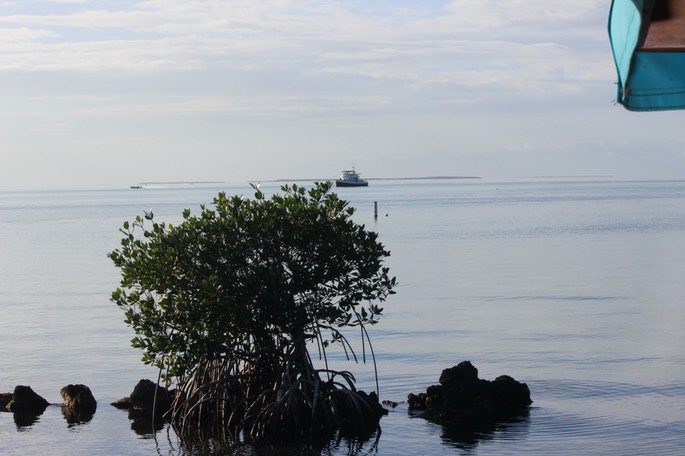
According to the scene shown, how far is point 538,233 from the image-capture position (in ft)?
248

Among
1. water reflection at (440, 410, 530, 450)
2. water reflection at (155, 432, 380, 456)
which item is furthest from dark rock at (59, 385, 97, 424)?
water reflection at (440, 410, 530, 450)

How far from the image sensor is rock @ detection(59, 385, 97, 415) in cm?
1916

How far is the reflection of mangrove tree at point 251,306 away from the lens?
15961 millimetres

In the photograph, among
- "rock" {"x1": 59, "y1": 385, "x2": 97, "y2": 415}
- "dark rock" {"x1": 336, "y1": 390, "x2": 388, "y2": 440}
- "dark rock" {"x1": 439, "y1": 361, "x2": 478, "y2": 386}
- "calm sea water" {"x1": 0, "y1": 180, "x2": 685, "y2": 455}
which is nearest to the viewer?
"dark rock" {"x1": 336, "y1": 390, "x2": 388, "y2": 440}

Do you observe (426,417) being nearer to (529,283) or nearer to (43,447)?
(43,447)

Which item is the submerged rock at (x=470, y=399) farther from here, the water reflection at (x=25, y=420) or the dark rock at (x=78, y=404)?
the water reflection at (x=25, y=420)

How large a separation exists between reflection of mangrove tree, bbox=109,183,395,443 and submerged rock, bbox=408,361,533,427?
1.65m

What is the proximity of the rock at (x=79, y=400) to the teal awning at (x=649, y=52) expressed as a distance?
14.4 metres

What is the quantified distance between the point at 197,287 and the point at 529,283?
27046mm

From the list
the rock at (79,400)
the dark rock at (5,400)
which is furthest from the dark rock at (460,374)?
the dark rock at (5,400)

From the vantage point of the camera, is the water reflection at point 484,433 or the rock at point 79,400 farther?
the rock at point 79,400

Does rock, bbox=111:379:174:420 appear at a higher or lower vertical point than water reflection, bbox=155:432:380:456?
higher

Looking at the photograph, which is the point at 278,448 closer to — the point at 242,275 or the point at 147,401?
the point at 242,275

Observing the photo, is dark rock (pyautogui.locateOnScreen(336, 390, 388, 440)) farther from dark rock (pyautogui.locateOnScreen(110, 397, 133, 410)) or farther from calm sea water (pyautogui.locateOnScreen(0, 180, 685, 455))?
dark rock (pyautogui.locateOnScreen(110, 397, 133, 410))
